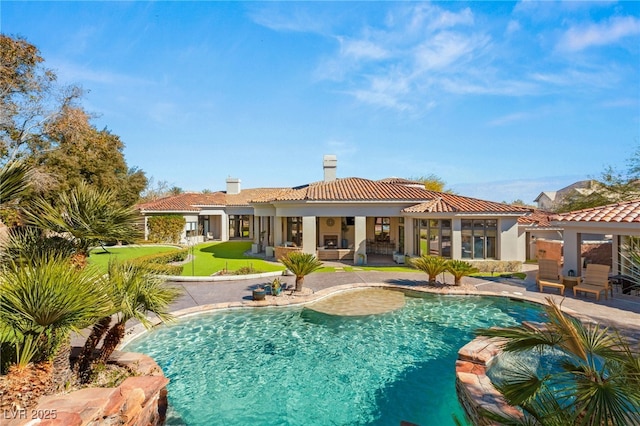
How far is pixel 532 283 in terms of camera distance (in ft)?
62.2

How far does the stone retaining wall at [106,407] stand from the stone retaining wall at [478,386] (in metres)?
6.54

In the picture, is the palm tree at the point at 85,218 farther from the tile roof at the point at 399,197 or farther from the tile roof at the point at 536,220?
the tile roof at the point at 536,220

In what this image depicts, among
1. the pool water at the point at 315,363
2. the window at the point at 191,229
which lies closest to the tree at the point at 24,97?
the window at the point at 191,229

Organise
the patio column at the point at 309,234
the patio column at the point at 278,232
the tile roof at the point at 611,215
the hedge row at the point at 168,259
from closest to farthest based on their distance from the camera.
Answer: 1. the tile roof at the point at 611,215
2. the hedge row at the point at 168,259
3. the patio column at the point at 309,234
4. the patio column at the point at 278,232

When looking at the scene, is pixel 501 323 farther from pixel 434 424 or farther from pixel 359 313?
pixel 434 424

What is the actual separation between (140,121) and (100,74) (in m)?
7.87

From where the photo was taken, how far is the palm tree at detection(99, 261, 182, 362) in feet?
23.4

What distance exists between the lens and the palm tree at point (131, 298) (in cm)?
714

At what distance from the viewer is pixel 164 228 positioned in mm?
37219

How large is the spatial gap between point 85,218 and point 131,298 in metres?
2.69

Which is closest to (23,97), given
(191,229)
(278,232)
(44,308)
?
(191,229)

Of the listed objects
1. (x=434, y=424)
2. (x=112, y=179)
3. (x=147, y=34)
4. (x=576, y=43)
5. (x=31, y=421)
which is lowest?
(x=434, y=424)

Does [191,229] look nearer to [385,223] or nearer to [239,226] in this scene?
[239,226]

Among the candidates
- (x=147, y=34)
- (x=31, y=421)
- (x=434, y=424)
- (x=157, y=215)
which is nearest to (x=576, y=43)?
(x=434, y=424)
